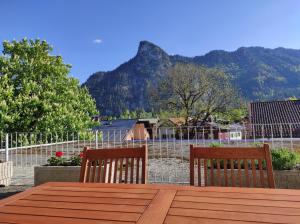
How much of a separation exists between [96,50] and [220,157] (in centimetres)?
7146

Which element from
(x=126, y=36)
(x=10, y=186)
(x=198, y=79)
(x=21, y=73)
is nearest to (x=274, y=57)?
(x=126, y=36)

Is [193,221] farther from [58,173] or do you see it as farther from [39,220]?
[58,173]

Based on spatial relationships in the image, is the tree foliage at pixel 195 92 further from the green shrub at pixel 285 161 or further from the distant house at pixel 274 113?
the green shrub at pixel 285 161

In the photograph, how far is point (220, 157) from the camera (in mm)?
1984

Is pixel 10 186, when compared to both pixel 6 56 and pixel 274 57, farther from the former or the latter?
pixel 274 57

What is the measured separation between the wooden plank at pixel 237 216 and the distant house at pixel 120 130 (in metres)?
5.45

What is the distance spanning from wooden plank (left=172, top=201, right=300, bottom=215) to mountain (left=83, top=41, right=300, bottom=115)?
2875 inches

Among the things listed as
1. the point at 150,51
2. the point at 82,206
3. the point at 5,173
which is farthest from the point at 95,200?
the point at 150,51

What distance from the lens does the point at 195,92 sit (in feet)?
88.4

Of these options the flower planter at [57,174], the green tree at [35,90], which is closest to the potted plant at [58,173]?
the flower planter at [57,174]

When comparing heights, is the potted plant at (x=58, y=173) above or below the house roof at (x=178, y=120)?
below

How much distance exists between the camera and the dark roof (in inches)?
961

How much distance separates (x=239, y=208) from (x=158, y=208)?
381 mm

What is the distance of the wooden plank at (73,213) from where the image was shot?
1.24m
